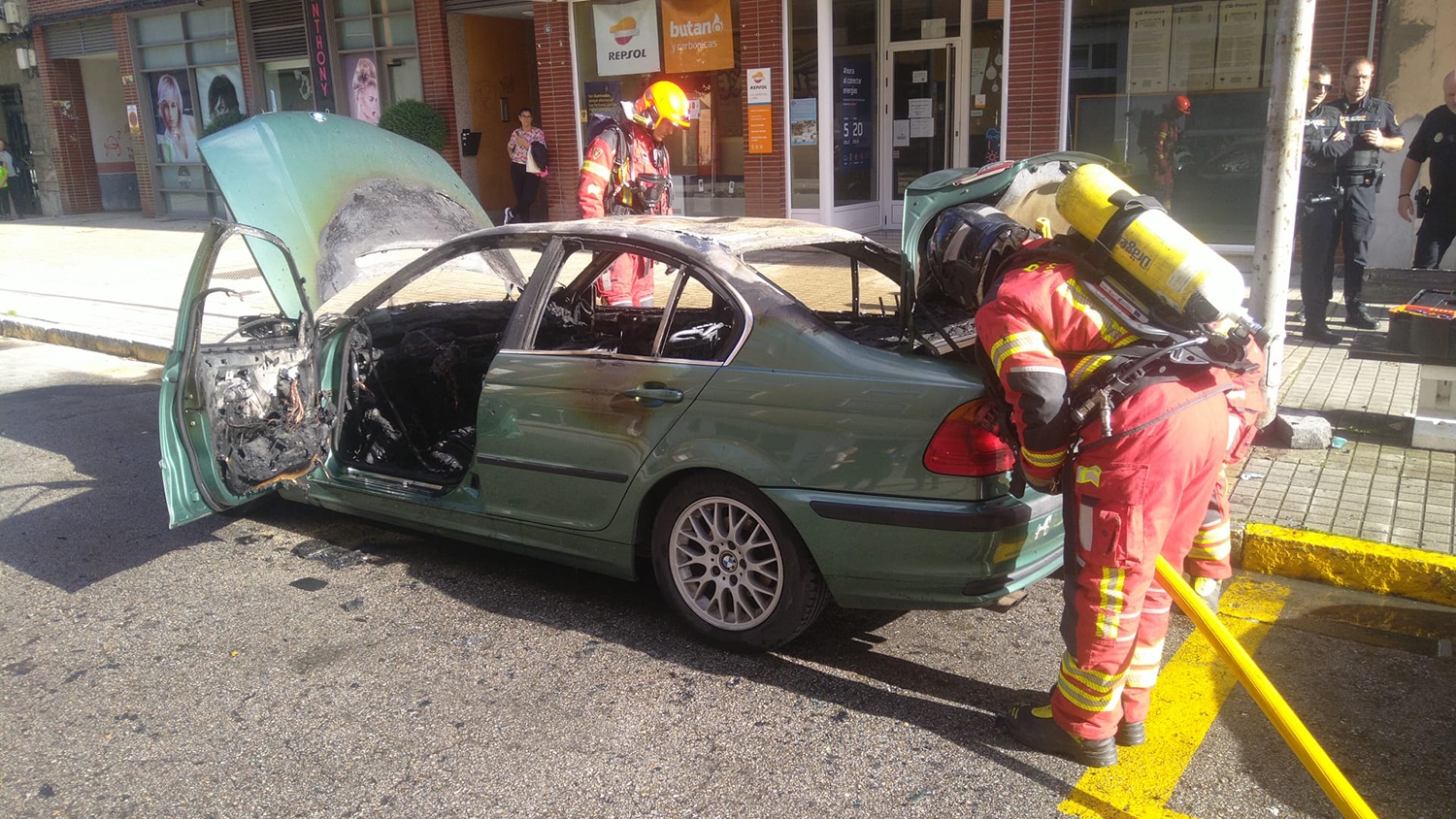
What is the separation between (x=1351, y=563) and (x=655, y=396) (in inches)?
108

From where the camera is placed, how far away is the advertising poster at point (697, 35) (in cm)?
1317

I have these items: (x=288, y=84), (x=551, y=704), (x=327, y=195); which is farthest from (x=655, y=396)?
(x=288, y=84)

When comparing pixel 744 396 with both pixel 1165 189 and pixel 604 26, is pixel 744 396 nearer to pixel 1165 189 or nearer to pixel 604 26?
pixel 1165 189

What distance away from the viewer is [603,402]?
154 inches

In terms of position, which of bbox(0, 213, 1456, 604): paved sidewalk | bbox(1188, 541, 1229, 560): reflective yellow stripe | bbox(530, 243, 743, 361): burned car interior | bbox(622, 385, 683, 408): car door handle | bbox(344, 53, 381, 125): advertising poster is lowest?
bbox(0, 213, 1456, 604): paved sidewalk

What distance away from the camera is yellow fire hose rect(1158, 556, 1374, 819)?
256 centimetres

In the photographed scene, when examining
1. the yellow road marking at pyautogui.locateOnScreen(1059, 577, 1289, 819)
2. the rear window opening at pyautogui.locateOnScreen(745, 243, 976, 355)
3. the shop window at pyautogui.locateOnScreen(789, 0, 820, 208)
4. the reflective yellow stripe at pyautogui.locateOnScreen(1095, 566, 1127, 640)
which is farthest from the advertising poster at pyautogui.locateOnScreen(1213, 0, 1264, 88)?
the reflective yellow stripe at pyautogui.locateOnScreen(1095, 566, 1127, 640)

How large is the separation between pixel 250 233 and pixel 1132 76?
356 inches

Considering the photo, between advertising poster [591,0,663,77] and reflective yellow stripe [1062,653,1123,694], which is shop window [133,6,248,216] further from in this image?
reflective yellow stripe [1062,653,1123,694]

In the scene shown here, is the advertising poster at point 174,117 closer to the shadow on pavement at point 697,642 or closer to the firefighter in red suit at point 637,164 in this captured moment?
the firefighter in red suit at point 637,164

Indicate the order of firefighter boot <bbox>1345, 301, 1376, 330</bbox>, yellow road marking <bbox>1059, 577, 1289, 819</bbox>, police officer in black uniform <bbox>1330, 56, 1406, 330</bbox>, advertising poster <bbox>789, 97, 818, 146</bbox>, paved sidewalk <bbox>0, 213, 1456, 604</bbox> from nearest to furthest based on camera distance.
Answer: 1. yellow road marking <bbox>1059, 577, 1289, 819</bbox>
2. paved sidewalk <bbox>0, 213, 1456, 604</bbox>
3. police officer in black uniform <bbox>1330, 56, 1406, 330</bbox>
4. firefighter boot <bbox>1345, 301, 1376, 330</bbox>
5. advertising poster <bbox>789, 97, 818, 146</bbox>

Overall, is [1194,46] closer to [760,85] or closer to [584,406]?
[760,85]

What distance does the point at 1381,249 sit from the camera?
949 cm

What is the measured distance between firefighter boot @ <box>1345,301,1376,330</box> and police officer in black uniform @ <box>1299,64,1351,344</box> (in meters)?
0.33
